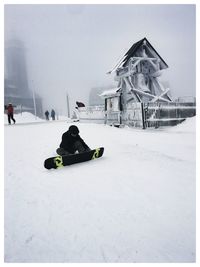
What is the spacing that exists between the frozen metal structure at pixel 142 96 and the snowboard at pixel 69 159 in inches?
299

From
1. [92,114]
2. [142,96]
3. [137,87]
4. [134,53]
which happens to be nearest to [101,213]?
[142,96]

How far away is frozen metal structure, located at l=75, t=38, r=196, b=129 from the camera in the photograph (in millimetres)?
12172

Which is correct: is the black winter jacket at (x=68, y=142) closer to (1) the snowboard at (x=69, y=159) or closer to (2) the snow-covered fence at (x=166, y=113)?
(1) the snowboard at (x=69, y=159)

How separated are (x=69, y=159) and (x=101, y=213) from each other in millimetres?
2152

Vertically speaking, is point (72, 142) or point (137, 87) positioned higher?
point (137, 87)

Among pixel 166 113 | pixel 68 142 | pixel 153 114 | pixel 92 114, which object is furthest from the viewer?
pixel 92 114

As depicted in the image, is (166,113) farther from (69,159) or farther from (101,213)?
(101,213)

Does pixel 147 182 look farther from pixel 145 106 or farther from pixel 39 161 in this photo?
pixel 145 106

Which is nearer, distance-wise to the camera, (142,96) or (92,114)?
(142,96)

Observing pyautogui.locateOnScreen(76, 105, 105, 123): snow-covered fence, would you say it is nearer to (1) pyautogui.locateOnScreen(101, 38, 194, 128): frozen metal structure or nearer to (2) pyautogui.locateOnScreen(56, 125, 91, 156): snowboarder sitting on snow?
(1) pyautogui.locateOnScreen(101, 38, 194, 128): frozen metal structure

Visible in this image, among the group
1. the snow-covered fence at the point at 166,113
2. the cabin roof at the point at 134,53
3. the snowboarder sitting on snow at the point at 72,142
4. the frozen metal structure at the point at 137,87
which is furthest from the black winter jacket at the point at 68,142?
the cabin roof at the point at 134,53

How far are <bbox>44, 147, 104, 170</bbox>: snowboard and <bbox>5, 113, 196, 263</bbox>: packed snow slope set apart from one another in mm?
133

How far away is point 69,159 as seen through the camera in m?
4.45
